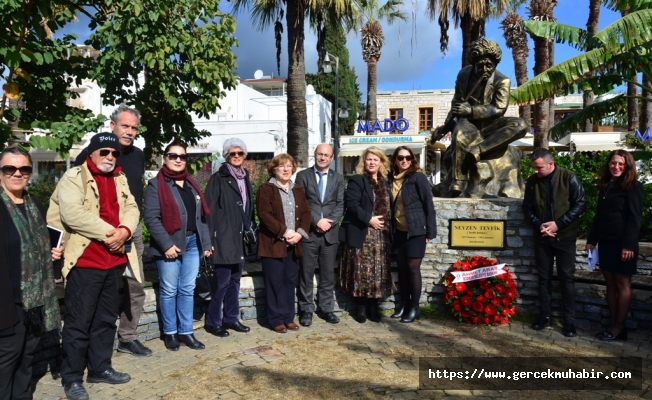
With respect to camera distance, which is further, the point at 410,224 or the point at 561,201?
the point at 410,224

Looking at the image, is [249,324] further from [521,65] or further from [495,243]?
[521,65]

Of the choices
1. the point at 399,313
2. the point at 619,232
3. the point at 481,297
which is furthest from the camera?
the point at 399,313

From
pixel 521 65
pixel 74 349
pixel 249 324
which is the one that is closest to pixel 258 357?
pixel 249 324

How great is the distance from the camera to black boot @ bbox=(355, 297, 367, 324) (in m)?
5.96

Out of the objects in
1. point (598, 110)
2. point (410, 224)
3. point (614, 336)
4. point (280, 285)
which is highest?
point (598, 110)

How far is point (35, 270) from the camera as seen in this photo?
11.5 ft

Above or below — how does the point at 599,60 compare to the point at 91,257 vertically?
above

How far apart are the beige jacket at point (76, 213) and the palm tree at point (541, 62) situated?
1435 cm

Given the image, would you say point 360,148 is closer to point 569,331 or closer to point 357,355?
point 569,331

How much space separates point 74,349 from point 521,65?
24919mm

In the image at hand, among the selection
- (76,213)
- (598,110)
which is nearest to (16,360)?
(76,213)

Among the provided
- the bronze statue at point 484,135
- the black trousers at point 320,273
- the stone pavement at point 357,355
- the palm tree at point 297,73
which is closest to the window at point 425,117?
the palm tree at point 297,73

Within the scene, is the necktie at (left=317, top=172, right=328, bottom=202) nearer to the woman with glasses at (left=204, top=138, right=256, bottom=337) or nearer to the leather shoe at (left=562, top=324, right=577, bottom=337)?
the woman with glasses at (left=204, top=138, right=256, bottom=337)

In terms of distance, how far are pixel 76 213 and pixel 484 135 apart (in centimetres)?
483
